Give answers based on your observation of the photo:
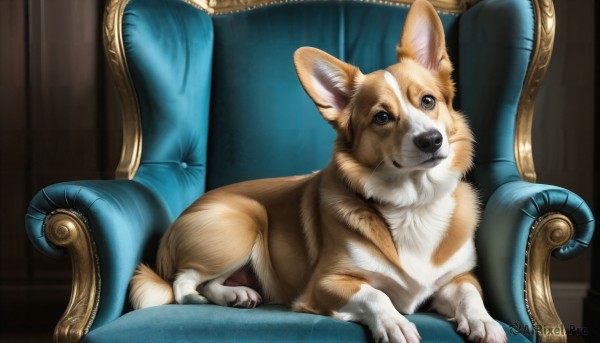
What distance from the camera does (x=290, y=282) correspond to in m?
1.60

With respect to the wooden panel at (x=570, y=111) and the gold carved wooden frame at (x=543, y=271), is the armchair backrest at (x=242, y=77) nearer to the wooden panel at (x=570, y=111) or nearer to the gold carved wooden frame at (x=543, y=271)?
the gold carved wooden frame at (x=543, y=271)

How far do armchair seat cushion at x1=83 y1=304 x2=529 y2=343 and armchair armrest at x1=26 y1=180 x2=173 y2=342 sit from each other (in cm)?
10

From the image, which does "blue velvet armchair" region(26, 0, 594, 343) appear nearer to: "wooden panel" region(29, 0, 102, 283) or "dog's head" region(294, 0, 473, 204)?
"dog's head" region(294, 0, 473, 204)

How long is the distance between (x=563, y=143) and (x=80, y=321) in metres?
2.05

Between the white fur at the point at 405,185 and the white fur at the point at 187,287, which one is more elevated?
the white fur at the point at 405,185

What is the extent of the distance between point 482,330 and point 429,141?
0.43 metres

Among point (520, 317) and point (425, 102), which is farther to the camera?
point (425, 102)

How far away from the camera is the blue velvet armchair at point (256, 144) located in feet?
4.37

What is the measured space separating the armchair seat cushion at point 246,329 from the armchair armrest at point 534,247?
10cm

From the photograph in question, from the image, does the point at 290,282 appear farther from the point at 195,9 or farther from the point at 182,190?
the point at 195,9

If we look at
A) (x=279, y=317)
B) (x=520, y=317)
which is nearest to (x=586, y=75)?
(x=520, y=317)

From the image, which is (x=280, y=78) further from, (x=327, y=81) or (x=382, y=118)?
(x=382, y=118)

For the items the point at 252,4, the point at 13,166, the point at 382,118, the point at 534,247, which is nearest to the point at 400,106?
the point at 382,118

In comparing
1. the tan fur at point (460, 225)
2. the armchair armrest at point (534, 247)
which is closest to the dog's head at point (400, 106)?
the tan fur at point (460, 225)
